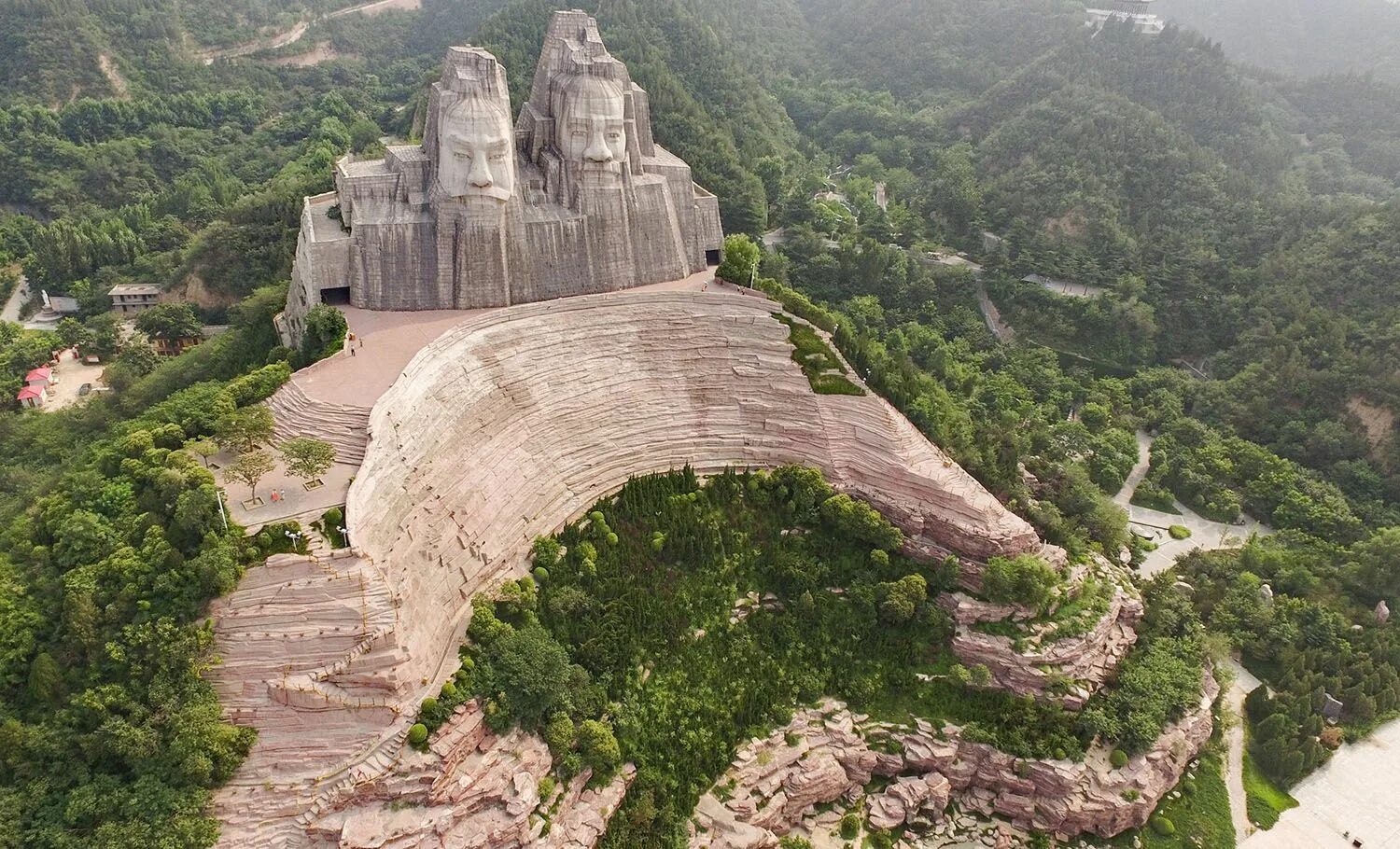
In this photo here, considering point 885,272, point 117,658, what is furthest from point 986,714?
point 885,272

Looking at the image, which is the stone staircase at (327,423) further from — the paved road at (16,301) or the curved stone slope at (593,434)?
the paved road at (16,301)

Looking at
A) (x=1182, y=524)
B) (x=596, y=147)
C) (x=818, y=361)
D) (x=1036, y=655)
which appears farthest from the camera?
(x=1182, y=524)

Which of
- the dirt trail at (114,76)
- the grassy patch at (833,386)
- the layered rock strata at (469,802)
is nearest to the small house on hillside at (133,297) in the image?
the dirt trail at (114,76)

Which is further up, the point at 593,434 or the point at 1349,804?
the point at 593,434

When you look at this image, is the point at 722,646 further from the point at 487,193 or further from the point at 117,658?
the point at 487,193

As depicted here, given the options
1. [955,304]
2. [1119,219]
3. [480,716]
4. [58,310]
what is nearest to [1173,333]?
[1119,219]

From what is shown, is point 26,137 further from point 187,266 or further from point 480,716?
point 480,716

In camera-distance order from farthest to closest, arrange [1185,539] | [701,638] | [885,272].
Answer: [885,272], [1185,539], [701,638]
